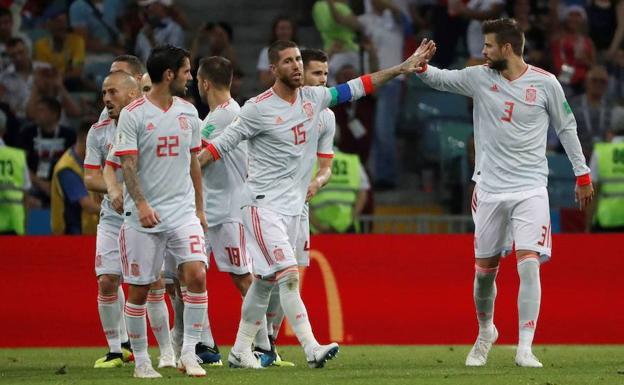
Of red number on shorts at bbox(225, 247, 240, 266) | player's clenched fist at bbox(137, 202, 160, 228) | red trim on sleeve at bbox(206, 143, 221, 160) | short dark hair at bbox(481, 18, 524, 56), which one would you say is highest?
short dark hair at bbox(481, 18, 524, 56)

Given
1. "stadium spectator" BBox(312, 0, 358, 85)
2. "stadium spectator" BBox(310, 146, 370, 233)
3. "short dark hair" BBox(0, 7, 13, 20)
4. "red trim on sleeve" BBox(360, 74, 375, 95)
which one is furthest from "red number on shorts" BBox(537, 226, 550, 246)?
"short dark hair" BBox(0, 7, 13, 20)

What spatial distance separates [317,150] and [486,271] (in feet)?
5.85

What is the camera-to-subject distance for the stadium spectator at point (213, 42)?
2108 centimetres

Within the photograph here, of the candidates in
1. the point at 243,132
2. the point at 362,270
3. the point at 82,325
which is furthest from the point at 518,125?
the point at 82,325

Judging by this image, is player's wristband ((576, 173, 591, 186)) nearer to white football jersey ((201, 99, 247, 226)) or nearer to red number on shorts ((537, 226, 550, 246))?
red number on shorts ((537, 226, 550, 246))

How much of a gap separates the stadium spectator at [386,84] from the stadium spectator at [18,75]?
4.22 metres

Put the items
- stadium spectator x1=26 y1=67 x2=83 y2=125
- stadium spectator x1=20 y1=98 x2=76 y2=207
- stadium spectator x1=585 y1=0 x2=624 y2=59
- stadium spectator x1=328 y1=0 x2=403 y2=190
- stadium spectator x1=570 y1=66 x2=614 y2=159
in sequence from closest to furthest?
stadium spectator x1=20 y1=98 x2=76 y2=207 → stadium spectator x1=570 y1=66 x2=614 y2=159 → stadium spectator x1=328 y1=0 x2=403 y2=190 → stadium spectator x1=26 y1=67 x2=83 y2=125 → stadium spectator x1=585 y1=0 x2=624 y2=59

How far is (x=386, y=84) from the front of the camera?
20.7 metres

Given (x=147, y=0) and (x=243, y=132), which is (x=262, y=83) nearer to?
(x=147, y=0)

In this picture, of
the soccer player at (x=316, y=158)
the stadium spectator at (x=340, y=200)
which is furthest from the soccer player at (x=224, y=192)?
the stadium spectator at (x=340, y=200)

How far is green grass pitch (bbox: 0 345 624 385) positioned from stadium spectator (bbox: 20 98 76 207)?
4.16 metres

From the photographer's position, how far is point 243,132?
11805 millimetres

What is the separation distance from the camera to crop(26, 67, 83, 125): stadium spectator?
68.6ft

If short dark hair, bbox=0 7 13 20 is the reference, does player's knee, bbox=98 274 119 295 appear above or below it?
below
